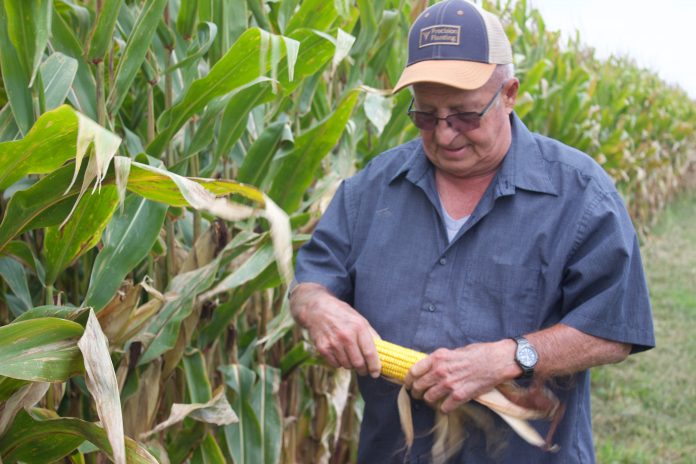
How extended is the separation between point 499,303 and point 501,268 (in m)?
0.08

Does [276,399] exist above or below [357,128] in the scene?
below

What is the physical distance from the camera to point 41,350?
169cm

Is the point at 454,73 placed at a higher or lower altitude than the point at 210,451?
higher

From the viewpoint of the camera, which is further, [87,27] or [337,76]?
[337,76]

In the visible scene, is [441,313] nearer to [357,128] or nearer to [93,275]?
[93,275]

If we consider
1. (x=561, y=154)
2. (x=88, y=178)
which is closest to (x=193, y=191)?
(x=88, y=178)

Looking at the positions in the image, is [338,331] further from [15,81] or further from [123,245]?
[15,81]

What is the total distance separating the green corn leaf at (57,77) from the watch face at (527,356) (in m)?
1.19

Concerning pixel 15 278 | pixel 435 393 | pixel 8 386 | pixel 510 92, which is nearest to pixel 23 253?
pixel 15 278

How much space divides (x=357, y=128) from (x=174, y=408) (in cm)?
138

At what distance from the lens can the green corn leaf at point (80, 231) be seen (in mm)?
1872

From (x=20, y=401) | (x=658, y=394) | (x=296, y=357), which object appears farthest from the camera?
(x=658, y=394)

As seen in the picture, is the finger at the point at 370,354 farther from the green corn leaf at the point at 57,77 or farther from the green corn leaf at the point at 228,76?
the green corn leaf at the point at 57,77

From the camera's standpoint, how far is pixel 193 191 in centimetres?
155
